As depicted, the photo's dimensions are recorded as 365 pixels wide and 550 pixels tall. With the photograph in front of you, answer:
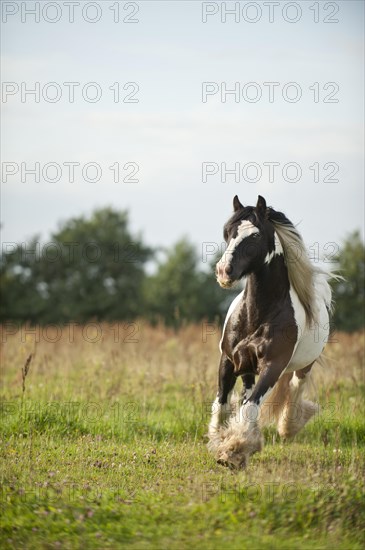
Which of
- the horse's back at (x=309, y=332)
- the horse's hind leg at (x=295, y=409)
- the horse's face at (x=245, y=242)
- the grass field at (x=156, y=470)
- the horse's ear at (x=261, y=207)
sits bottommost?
the grass field at (x=156, y=470)

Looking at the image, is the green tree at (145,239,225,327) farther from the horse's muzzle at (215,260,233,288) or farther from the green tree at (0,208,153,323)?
the horse's muzzle at (215,260,233,288)

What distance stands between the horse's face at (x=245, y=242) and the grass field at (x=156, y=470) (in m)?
1.77

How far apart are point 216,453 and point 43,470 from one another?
5.36 ft

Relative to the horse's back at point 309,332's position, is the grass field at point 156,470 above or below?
below

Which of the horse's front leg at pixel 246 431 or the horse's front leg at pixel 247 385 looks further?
the horse's front leg at pixel 247 385

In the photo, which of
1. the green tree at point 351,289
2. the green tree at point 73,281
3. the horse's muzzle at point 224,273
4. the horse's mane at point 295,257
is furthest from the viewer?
the green tree at point 73,281

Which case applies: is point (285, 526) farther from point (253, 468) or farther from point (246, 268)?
point (246, 268)

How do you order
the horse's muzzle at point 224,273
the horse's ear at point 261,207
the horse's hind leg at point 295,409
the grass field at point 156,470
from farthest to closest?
the horse's hind leg at point 295,409 → the horse's ear at point 261,207 → the horse's muzzle at point 224,273 → the grass field at point 156,470

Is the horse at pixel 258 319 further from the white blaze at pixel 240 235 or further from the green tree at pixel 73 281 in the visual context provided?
the green tree at pixel 73 281

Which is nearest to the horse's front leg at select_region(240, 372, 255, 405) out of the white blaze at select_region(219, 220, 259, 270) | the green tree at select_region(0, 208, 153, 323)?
the white blaze at select_region(219, 220, 259, 270)

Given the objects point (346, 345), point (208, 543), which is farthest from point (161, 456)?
point (346, 345)

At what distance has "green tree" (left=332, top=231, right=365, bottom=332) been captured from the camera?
3070 cm

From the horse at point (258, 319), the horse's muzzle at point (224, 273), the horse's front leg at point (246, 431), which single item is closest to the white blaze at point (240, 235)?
the horse at point (258, 319)

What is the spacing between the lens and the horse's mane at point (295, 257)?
301 inches
